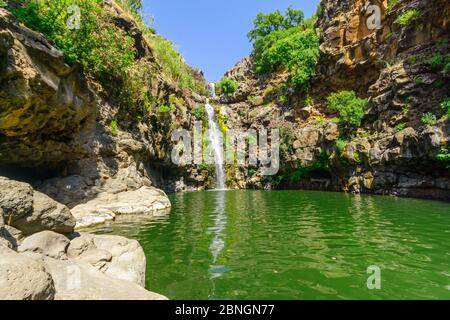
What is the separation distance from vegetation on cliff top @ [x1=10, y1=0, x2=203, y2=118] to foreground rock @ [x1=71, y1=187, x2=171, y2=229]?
7.82 meters

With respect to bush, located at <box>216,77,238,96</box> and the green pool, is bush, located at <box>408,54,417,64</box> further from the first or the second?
bush, located at <box>216,77,238,96</box>

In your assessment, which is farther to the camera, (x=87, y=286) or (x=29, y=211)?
(x=29, y=211)

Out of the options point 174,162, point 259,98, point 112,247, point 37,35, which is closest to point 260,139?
point 259,98

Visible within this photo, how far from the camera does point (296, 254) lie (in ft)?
28.0

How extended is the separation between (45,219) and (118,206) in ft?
29.7

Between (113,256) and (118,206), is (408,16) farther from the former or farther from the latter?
(113,256)

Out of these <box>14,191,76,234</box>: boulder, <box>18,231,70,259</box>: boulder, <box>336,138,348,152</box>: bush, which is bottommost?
<box>18,231,70,259</box>: boulder

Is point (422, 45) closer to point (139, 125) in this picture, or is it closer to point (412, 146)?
point (412, 146)

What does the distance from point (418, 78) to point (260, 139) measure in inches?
880

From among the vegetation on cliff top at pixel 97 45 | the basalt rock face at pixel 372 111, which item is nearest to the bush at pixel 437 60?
the basalt rock face at pixel 372 111

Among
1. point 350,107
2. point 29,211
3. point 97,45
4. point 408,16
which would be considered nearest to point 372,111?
point 350,107

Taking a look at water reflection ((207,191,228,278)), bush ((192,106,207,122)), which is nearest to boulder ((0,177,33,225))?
water reflection ((207,191,228,278))

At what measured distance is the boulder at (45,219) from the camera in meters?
7.22

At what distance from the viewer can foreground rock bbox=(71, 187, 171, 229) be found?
45.9 ft
